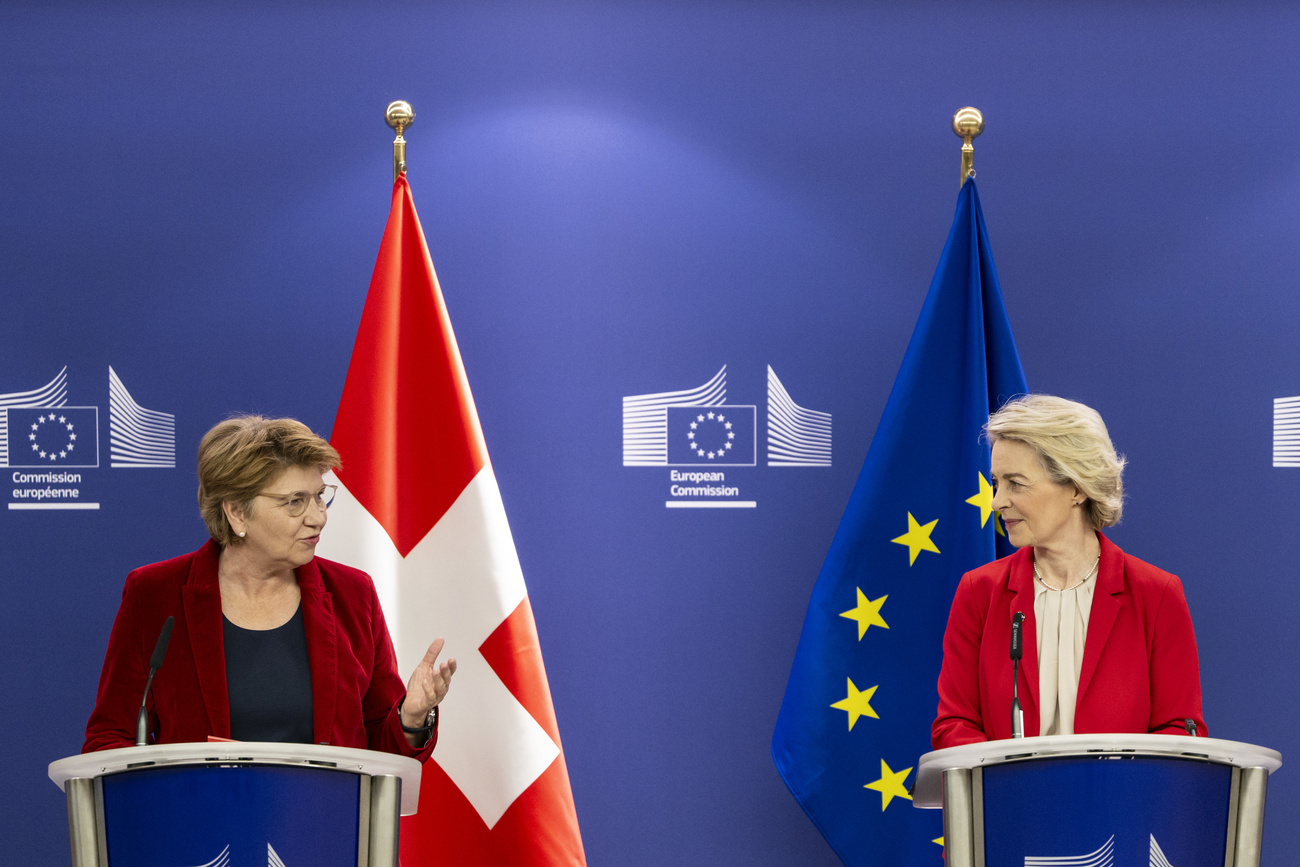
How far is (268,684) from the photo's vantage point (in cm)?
201

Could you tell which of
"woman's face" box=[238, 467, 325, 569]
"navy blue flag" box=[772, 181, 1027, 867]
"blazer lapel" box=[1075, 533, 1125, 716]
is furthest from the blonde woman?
"woman's face" box=[238, 467, 325, 569]

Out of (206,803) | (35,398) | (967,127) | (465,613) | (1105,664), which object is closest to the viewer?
(206,803)

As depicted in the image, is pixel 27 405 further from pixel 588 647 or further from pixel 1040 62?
pixel 1040 62

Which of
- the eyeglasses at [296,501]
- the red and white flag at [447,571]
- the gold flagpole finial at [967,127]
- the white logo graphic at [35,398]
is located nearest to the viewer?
the eyeglasses at [296,501]

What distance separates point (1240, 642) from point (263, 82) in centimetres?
320

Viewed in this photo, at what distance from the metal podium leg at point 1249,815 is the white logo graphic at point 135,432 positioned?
8.95 ft

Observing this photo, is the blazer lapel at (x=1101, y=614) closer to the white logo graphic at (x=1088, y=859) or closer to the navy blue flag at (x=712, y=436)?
the white logo graphic at (x=1088, y=859)

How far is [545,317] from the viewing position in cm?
315

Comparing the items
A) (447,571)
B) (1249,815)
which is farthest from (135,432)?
(1249,815)

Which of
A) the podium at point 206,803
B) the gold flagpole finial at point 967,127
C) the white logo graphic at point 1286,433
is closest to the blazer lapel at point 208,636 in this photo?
the podium at point 206,803

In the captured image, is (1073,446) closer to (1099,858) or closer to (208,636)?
(1099,858)

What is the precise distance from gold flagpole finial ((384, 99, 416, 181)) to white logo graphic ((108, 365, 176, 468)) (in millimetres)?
986

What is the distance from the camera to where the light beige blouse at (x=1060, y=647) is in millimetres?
2076

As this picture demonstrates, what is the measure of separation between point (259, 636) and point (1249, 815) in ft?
5.38
